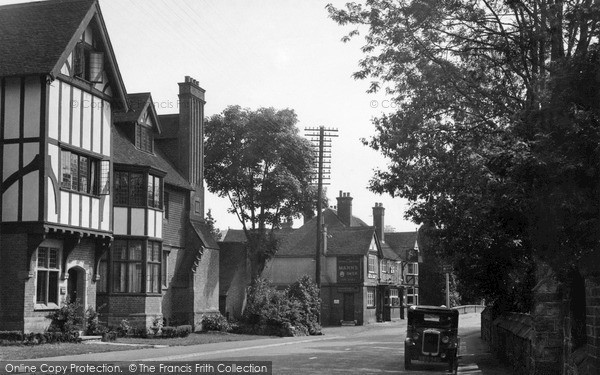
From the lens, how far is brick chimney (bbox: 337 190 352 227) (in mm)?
72375

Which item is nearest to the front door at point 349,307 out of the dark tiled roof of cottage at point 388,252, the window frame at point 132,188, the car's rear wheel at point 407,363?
the dark tiled roof of cottage at point 388,252

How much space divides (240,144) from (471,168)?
37.4 meters

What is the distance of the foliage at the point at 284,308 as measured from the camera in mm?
42469

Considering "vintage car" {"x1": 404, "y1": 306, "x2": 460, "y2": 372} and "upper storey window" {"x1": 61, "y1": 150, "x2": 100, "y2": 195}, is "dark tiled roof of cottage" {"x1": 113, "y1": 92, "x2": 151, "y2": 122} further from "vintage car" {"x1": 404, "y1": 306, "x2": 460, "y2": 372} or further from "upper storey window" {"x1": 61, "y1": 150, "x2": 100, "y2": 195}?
"vintage car" {"x1": 404, "y1": 306, "x2": 460, "y2": 372}

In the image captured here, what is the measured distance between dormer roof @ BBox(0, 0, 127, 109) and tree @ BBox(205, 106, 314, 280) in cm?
1954

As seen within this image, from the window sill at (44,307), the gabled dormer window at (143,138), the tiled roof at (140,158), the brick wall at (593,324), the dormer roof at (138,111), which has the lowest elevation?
the window sill at (44,307)

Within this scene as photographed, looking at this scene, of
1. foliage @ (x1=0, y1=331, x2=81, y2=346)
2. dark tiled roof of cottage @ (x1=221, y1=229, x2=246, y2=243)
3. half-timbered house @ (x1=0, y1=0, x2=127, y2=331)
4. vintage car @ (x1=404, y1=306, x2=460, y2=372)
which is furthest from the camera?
dark tiled roof of cottage @ (x1=221, y1=229, x2=246, y2=243)

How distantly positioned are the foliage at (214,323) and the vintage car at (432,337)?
19.5m

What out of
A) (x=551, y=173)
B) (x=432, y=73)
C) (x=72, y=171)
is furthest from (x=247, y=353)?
(x=551, y=173)

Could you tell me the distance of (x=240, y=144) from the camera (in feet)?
173

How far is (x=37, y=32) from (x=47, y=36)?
0.81m

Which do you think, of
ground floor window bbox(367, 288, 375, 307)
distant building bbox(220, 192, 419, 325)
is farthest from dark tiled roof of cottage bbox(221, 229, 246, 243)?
ground floor window bbox(367, 288, 375, 307)

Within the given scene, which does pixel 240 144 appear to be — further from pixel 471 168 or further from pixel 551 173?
pixel 551 173

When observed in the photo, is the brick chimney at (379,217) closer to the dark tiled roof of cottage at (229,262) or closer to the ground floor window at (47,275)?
the dark tiled roof of cottage at (229,262)
